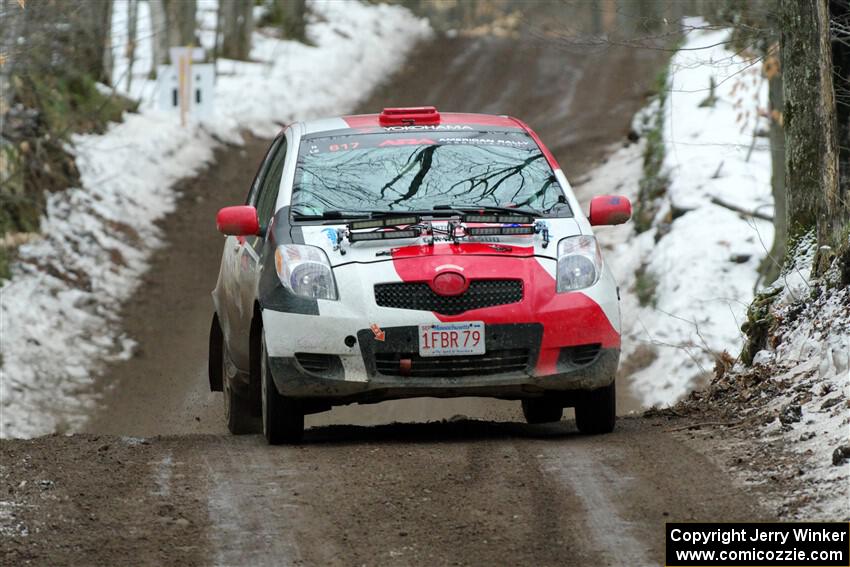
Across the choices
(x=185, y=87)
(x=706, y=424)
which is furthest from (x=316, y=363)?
(x=185, y=87)

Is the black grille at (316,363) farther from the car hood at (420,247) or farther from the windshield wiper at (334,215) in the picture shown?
the windshield wiper at (334,215)

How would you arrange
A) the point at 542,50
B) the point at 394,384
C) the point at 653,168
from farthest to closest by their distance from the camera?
the point at 542,50
the point at 653,168
the point at 394,384

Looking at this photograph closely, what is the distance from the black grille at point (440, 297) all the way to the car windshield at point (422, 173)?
0.74m

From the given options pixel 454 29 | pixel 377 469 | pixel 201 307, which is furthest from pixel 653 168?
pixel 454 29

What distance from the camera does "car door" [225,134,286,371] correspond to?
8.55 metres

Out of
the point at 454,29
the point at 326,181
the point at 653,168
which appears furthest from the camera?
the point at 454,29

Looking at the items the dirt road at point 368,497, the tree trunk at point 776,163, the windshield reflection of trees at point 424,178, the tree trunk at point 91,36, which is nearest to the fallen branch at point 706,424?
the dirt road at point 368,497

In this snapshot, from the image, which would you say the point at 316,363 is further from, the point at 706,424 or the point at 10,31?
the point at 10,31

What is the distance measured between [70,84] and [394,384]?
17.6 m

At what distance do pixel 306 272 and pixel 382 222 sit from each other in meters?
0.53

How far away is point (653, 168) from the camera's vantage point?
2041 centimetres

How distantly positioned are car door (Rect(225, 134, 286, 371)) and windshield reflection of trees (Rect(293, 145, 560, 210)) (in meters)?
0.33

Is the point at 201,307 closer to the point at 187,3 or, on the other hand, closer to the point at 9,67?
the point at 9,67

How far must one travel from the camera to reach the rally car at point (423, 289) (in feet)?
25.1
